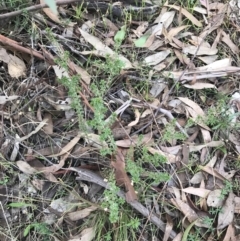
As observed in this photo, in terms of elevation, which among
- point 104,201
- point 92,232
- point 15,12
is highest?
point 15,12

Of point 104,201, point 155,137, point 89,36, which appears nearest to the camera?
point 104,201

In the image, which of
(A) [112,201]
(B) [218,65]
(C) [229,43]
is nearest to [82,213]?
(A) [112,201]

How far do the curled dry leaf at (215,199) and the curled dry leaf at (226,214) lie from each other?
0.07 feet

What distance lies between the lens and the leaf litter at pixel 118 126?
157cm

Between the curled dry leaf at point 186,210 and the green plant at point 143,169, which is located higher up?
the green plant at point 143,169

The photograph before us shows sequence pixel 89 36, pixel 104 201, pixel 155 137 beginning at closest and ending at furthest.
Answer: pixel 104 201 < pixel 155 137 < pixel 89 36

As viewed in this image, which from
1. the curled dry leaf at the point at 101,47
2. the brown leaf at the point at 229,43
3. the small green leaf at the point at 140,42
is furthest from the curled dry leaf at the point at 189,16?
the curled dry leaf at the point at 101,47

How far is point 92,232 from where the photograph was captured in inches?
61.7

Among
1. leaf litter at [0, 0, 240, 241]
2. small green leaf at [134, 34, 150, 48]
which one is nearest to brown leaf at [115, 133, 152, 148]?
leaf litter at [0, 0, 240, 241]

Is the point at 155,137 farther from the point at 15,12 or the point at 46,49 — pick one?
the point at 15,12

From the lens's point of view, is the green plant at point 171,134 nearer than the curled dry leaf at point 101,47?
Yes

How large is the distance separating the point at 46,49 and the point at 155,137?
555 mm

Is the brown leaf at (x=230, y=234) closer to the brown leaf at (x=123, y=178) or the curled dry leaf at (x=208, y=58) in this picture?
the brown leaf at (x=123, y=178)

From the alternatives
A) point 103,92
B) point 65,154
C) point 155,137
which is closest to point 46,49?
point 103,92
